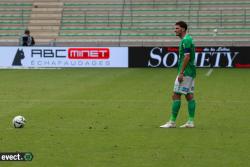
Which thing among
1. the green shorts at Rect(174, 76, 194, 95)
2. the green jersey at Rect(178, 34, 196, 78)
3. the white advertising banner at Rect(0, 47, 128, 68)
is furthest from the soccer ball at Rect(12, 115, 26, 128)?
the white advertising banner at Rect(0, 47, 128, 68)

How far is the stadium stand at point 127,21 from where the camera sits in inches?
1638

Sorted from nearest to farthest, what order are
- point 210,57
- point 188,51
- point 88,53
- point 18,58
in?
point 188,51 → point 210,57 → point 88,53 → point 18,58

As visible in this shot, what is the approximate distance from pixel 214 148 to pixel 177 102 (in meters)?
2.58

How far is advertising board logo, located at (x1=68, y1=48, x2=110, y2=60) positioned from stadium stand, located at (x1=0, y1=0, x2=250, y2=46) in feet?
20.3

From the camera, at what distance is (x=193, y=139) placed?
1162 cm

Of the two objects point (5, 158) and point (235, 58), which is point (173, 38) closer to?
point (235, 58)

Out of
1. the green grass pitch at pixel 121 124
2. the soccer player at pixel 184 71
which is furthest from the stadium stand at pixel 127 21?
the soccer player at pixel 184 71

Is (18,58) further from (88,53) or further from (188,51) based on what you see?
(188,51)

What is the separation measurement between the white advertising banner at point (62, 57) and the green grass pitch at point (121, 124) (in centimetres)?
851

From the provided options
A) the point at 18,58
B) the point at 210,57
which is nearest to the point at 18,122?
the point at 210,57

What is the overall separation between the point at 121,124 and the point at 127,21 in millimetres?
30652

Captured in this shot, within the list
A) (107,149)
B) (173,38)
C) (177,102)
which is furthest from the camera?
(173,38)

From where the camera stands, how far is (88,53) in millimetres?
34219

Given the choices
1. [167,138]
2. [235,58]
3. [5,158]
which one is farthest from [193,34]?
[5,158]
